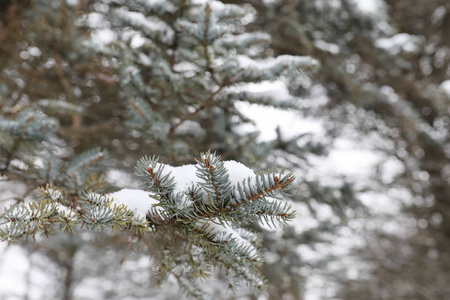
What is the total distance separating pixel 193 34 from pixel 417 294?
6.38 metres

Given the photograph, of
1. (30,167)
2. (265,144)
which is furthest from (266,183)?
(30,167)

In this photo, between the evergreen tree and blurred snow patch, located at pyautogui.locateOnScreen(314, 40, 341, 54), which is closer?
the evergreen tree

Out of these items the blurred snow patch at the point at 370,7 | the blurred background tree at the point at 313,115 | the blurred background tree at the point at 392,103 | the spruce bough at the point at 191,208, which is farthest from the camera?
the blurred background tree at the point at 392,103

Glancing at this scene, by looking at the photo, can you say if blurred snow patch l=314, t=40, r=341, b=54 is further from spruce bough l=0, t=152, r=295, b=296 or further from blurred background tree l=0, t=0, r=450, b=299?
spruce bough l=0, t=152, r=295, b=296

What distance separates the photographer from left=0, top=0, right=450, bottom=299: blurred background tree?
2.54 m

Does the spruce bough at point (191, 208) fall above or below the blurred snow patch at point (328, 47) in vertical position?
below

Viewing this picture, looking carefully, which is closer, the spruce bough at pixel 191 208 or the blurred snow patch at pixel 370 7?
the spruce bough at pixel 191 208

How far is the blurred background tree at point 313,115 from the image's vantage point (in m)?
2.54

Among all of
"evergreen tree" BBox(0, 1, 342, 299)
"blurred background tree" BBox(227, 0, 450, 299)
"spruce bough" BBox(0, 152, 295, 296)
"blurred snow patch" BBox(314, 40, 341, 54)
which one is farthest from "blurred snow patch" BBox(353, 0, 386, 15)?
"spruce bough" BBox(0, 152, 295, 296)

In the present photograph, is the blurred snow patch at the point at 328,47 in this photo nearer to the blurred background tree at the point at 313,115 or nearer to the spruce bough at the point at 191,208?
the blurred background tree at the point at 313,115

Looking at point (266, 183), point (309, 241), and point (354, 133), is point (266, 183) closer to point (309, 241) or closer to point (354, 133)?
point (309, 241)

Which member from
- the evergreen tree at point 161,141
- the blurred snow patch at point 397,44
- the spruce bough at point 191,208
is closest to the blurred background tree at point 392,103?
the blurred snow patch at point 397,44

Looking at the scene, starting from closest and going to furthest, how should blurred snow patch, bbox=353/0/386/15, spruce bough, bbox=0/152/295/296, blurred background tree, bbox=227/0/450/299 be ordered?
spruce bough, bbox=0/152/295/296, blurred snow patch, bbox=353/0/386/15, blurred background tree, bbox=227/0/450/299

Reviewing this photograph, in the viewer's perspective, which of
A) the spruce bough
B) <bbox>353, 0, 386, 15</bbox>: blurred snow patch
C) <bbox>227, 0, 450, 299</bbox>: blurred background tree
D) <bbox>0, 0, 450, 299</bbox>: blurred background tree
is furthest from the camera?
<bbox>227, 0, 450, 299</bbox>: blurred background tree
